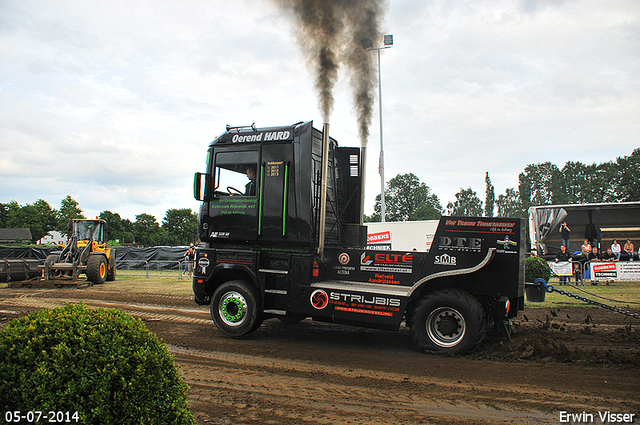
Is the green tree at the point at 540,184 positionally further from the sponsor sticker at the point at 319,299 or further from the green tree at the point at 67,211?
the green tree at the point at 67,211

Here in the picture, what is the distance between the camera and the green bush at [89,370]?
6.71 ft

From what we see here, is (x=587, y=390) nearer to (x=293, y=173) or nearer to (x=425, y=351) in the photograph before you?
(x=425, y=351)

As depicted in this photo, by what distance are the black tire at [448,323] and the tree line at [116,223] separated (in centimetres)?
8155

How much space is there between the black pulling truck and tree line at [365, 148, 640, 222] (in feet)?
132

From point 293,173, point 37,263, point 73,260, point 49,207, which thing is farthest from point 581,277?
point 49,207

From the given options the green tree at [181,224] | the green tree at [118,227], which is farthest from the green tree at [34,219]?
the green tree at [181,224]

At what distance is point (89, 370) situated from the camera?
2.15 m

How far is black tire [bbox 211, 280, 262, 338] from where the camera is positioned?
6.76 m

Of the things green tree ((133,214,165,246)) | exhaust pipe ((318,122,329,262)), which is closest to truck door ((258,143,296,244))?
exhaust pipe ((318,122,329,262))

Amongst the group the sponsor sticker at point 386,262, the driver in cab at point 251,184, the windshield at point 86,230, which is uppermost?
the driver in cab at point 251,184

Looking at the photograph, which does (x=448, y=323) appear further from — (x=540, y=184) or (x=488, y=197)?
(x=540, y=184)

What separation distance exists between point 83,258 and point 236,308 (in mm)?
13045

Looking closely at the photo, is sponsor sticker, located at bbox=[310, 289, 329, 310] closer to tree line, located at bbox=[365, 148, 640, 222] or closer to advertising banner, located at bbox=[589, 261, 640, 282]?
advertising banner, located at bbox=[589, 261, 640, 282]

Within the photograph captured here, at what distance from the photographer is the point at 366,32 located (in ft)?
29.7
